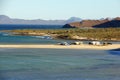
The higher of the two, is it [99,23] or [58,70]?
[99,23]

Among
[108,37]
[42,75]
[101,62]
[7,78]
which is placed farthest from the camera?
[108,37]

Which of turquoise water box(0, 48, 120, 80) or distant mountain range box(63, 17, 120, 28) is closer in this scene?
turquoise water box(0, 48, 120, 80)

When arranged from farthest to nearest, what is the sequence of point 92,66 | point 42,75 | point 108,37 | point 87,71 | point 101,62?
point 108,37, point 101,62, point 92,66, point 87,71, point 42,75

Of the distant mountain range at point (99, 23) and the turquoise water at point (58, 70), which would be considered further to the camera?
the distant mountain range at point (99, 23)

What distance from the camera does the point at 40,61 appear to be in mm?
27141

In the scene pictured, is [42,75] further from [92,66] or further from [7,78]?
[92,66]

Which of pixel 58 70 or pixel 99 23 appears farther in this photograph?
pixel 99 23

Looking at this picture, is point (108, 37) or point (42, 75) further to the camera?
point (108, 37)

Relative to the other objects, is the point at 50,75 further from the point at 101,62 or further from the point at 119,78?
the point at 101,62

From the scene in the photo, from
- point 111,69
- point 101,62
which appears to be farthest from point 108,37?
point 111,69

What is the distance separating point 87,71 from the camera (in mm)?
21984

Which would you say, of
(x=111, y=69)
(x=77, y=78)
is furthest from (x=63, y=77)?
(x=111, y=69)

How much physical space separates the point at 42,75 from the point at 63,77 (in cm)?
125

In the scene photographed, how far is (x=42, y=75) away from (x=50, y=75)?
42 centimetres
